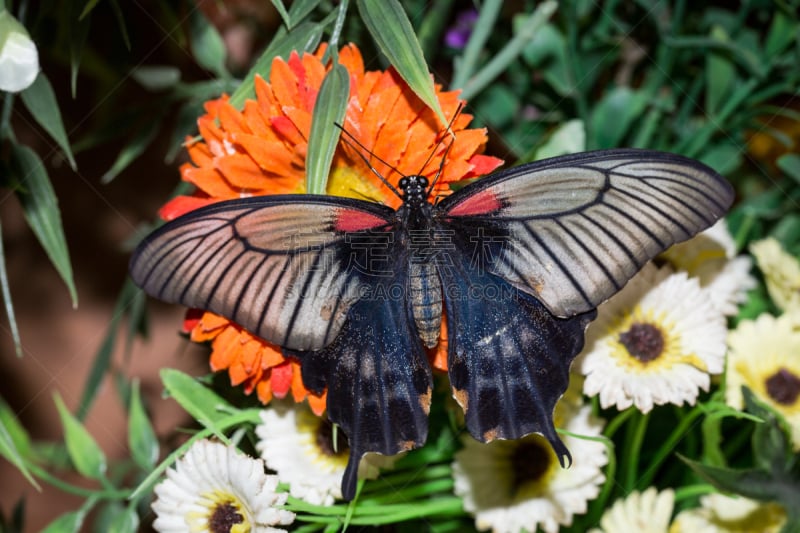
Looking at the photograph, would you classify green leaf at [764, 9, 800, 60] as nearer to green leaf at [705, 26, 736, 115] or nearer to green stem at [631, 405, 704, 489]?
green leaf at [705, 26, 736, 115]

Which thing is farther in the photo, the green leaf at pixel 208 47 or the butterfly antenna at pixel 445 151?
the green leaf at pixel 208 47

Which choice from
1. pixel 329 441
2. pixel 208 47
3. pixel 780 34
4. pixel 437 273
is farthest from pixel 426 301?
pixel 780 34

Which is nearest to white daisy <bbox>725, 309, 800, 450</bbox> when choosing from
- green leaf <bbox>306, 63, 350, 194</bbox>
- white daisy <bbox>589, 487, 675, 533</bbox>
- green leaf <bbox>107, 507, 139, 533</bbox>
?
white daisy <bbox>589, 487, 675, 533</bbox>

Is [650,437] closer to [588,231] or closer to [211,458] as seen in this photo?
[588,231]

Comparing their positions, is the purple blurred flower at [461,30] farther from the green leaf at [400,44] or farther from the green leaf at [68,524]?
the green leaf at [68,524]

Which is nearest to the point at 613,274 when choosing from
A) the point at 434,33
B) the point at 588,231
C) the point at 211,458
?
the point at 588,231

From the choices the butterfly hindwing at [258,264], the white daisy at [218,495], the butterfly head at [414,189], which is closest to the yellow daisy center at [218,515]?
the white daisy at [218,495]

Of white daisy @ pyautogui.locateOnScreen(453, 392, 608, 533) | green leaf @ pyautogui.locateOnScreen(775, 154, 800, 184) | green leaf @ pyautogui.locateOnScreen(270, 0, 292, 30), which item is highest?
green leaf @ pyautogui.locateOnScreen(775, 154, 800, 184)
